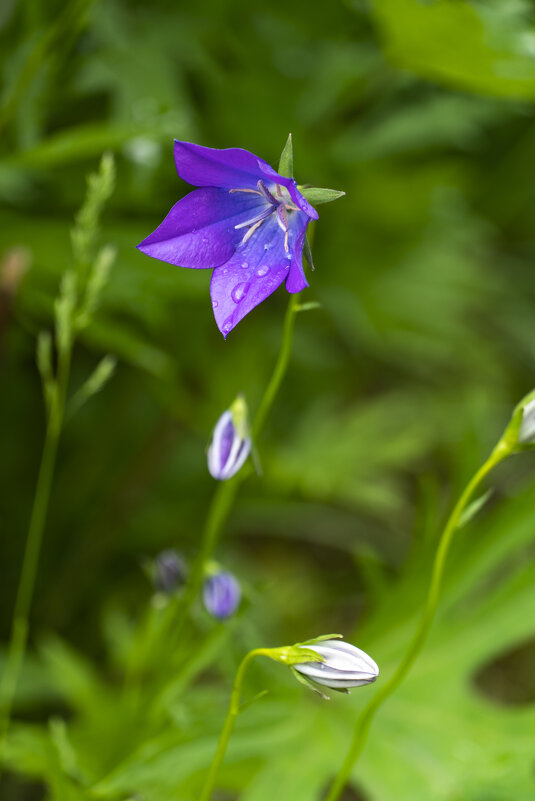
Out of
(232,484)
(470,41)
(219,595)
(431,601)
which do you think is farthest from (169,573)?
(470,41)

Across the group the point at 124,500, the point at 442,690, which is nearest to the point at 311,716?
the point at 442,690

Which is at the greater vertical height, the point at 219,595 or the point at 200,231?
the point at 200,231

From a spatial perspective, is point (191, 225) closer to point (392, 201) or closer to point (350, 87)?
point (350, 87)

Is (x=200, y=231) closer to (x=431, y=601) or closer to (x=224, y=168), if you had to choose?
(x=224, y=168)

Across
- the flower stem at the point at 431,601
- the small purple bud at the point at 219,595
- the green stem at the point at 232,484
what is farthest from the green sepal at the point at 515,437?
the small purple bud at the point at 219,595

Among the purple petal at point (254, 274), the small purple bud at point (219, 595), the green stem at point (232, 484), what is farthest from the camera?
the small purple bud at point (219, 595)

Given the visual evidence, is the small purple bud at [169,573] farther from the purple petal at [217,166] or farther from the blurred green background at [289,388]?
the purple petal at [217,166]

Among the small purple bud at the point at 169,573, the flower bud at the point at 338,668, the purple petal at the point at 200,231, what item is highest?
the purple petal at the point at 200,231
